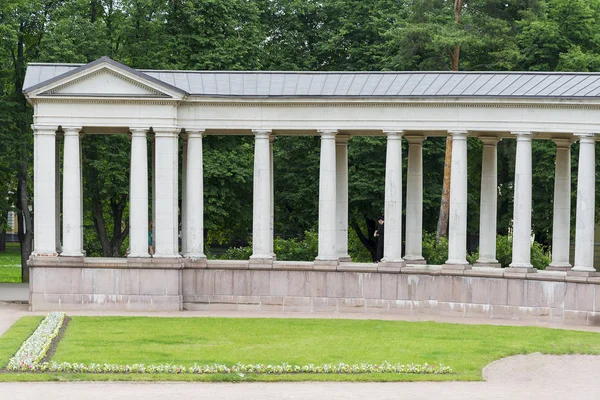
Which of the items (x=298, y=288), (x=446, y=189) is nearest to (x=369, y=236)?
(x=446, y=189)

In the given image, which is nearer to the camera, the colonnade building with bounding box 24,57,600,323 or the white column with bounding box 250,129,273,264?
the colonnade building with bounding box 24,57,600,323

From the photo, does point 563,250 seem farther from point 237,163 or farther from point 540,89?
point 237,163

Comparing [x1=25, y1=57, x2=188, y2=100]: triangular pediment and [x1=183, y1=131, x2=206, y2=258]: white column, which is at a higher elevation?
[x1=25, y1=57, x2=188, y2=100]: triangular pediment

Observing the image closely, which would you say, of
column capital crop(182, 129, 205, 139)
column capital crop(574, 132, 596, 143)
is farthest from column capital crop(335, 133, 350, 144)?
column capital crop(574, 132, 596, 143)

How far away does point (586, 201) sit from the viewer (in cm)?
5716

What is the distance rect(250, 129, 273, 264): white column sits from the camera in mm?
60375

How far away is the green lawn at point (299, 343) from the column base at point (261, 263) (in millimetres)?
5640

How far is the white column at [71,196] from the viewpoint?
59312mm

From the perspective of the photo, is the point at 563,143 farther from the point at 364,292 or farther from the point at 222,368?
the point at 222,368

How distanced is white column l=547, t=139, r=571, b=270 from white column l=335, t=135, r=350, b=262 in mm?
10383

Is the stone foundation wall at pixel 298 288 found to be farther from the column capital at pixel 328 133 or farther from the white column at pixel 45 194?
the column capital at pixel 328 133

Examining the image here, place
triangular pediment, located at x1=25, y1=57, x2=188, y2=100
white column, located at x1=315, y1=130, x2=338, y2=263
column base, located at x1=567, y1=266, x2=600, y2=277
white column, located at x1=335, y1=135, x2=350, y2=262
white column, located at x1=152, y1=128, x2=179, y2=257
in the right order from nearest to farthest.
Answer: column base, located at x1=567, y1=266, x2=600, y2=277 < triangular pediment, located at x1=25, y1=57, x2=188, y2=100 < white column, located at x1=152, y1=128, x2=179, y2=257 < white column, located at x1=315, y1=130, x2=338, y2=263 < white column, located at x1=335, y1=135, x2=350, y2=262

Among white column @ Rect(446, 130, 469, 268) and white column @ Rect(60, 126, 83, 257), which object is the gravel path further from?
white column @ Rect(60, 126, 83, 257)

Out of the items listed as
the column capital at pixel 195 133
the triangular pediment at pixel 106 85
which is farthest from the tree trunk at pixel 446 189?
the triangular pediment at pixel 106 85
